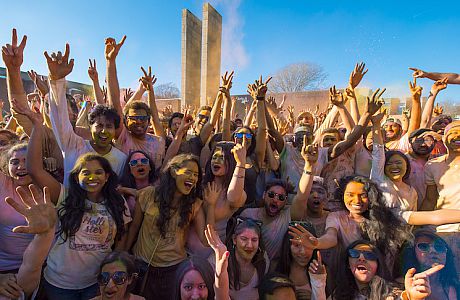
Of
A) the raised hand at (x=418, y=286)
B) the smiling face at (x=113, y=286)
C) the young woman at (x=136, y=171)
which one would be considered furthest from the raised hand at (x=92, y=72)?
the raised hand at (x=418, y=286)

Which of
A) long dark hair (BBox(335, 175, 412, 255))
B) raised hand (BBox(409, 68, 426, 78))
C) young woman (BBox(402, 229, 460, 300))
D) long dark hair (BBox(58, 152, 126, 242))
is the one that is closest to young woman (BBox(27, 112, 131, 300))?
long dark hair (BBox(58, 152, 126, 242))

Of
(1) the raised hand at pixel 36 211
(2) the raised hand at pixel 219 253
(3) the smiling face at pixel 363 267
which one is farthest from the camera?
(3) the smiling face at pixel 363 267

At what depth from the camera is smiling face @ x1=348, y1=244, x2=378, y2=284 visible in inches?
85.8

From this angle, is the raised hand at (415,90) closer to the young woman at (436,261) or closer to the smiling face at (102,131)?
the young woman at (436,261)

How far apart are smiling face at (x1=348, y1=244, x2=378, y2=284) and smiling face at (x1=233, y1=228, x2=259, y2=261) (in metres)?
0.73

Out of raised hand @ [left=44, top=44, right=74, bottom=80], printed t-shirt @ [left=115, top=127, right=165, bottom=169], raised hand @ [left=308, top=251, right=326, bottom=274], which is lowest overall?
raised hand @ [left=308, top=251, right=326, bottom=274]

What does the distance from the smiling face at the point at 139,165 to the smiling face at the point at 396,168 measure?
2291mm

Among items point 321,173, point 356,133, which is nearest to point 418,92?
point 356,133

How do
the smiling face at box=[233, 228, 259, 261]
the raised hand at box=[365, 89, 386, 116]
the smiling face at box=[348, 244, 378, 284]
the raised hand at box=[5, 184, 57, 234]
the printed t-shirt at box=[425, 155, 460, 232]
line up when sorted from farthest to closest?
the raised hand at box=[365, 89, 386, 116] < the printed t-shirt at box=[425, 155, 460, 232] < the smiling face at box=[233, 228, 259, 261] < the smiling face at box=[348, 244, 378, 284] < the raised hand at box=[5, 184, 57, 234]

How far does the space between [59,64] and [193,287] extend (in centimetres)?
231

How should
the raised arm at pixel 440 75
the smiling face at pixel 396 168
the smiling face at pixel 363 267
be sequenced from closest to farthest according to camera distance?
the smiling face at pixel 363 267 < the smiling face at pixel 396 168 < the raised arm at pixel 440 75

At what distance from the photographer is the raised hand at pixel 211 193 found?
255 centimetres

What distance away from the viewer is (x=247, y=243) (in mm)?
2279

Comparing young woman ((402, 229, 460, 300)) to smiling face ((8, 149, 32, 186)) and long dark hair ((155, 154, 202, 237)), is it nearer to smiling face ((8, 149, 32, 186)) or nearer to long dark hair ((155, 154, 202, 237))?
long dark hair ((155, 154, 202, 237))
